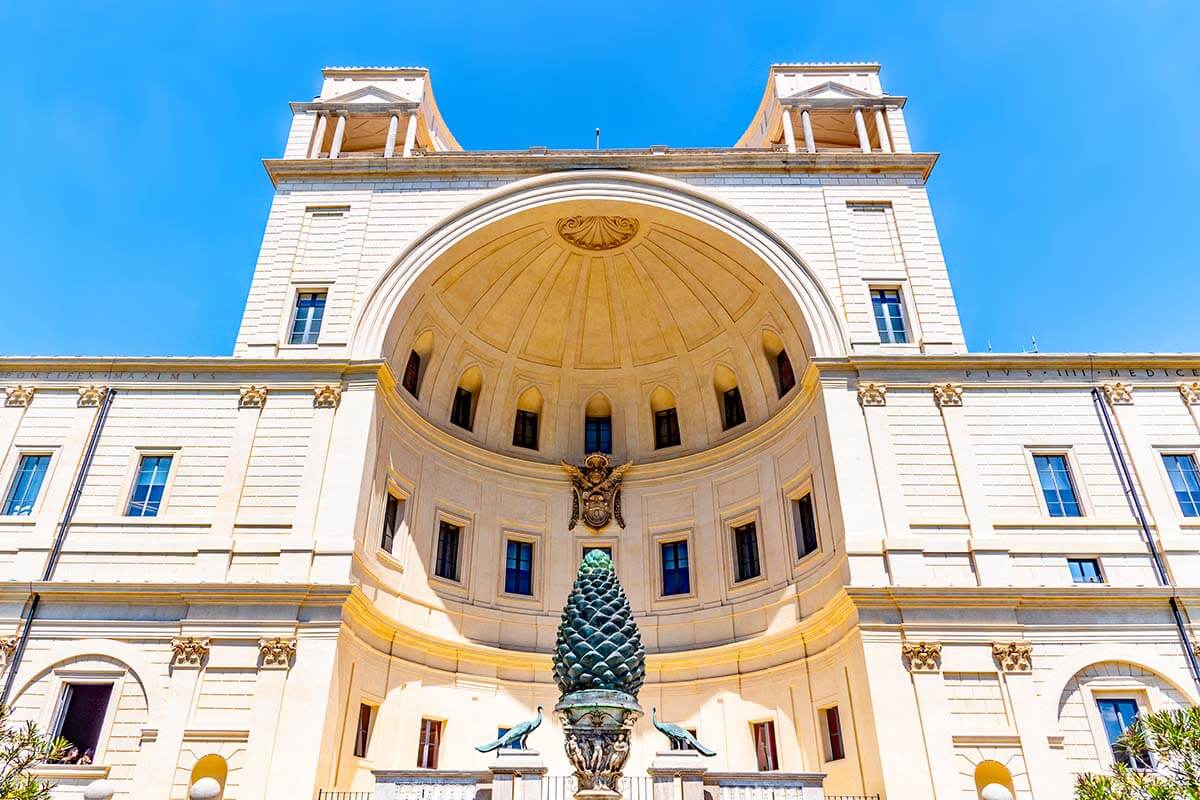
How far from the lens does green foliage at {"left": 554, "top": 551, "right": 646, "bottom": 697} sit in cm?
1399

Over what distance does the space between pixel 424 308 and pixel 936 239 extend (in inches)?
663

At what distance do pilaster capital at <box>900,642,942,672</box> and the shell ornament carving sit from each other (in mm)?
15950

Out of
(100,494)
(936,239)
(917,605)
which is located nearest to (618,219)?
(936,239)

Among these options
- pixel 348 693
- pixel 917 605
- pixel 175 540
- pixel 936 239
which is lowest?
pixel 348 693

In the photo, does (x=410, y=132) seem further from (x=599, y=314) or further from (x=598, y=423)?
(x=598, y=423)

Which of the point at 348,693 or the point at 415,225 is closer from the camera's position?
the point at 348,693

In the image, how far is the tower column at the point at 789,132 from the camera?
2868 cm

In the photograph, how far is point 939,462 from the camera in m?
22.0

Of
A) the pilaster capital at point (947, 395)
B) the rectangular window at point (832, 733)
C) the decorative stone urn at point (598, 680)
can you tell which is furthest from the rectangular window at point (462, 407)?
the pilaster capital at point (947, 395)

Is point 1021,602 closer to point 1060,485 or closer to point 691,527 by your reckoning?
point 1060,485

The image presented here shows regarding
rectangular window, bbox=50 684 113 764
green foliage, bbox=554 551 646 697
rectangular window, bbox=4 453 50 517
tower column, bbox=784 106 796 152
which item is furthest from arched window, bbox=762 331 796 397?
rectangular window, bbox=4 453 50 517

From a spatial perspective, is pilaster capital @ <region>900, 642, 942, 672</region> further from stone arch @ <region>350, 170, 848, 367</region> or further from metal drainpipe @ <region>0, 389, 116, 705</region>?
metal drainpipe @ <region>0, 389, 116, 705</region>

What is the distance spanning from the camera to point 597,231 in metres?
28.2

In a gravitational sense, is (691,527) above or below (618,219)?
below
